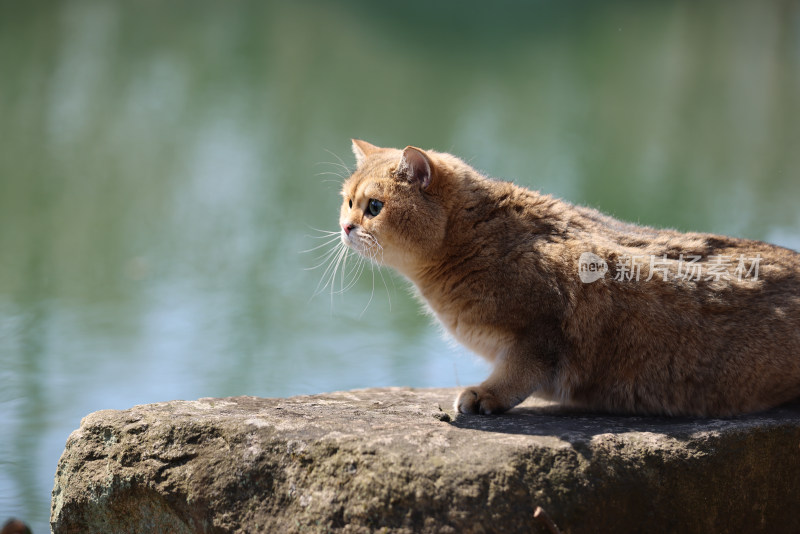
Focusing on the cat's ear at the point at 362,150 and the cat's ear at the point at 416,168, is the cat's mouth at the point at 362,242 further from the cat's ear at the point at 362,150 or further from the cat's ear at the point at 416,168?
the cat's ear at the point at 362,150

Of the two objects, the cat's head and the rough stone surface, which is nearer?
the rough stone surface

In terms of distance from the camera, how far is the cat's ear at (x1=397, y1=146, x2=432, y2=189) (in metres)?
3.57

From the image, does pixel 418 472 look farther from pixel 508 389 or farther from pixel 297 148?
pixel 297 148

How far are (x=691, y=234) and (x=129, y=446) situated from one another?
97.4 inches

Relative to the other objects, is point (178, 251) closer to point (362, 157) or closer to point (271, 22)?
point (362, 157)

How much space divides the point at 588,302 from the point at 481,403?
0.57m

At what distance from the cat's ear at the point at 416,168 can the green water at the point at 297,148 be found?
2.12 ft

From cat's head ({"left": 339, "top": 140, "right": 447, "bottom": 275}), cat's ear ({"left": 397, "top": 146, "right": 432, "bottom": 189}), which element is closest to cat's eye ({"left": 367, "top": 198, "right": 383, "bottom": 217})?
cat's head ({"left": 339, "top": 140, "right": 447, "bottom": 275})

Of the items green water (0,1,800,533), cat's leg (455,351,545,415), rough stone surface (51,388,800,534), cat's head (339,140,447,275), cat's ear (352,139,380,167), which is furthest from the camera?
green water (0,1,800,533)

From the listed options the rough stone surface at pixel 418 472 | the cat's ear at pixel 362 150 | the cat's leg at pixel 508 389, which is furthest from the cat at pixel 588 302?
the cat's ear at pixel 362 150

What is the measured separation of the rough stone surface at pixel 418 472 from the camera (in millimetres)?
2695

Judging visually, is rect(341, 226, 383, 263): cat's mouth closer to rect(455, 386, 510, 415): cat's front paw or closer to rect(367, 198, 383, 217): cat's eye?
rect(367, 198, 383, 217): cat's eye

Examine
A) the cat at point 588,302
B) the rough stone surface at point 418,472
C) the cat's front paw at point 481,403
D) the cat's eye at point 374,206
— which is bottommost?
the rough stone surface at point 418,472

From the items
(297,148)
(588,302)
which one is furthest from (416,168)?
(297,148)
